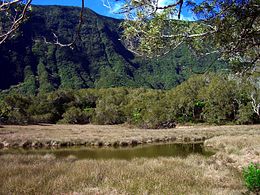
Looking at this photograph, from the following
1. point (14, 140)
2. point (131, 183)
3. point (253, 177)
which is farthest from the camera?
point (14, 140)

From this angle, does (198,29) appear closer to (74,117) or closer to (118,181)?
(118,181)

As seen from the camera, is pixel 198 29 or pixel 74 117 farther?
pixel 74 117

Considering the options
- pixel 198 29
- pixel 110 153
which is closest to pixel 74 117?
pixel 110 153

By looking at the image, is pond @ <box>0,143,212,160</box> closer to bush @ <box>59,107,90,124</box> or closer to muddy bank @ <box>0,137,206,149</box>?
muddy bank @ <box>0,137,206,149</box>

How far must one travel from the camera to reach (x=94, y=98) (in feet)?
420

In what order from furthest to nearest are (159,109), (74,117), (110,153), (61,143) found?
(74,117) < (159,109) < (61,143) < (110,153)

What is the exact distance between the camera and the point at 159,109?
8312 cm

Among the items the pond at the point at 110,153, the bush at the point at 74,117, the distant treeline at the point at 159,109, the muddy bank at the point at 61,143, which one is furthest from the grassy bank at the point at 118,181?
the bush at the point at 74,117

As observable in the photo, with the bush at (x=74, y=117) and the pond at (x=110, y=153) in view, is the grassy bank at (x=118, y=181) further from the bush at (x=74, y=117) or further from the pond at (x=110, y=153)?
the bush at (x=74, y=117)

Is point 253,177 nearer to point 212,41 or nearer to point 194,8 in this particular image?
point 212,41

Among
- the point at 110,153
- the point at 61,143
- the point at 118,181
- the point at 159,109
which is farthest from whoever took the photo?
the point at 159,109

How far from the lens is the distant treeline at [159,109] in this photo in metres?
79.4

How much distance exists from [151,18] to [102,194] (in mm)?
5330

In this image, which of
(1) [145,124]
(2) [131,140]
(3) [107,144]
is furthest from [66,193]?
(1) [145,124]
